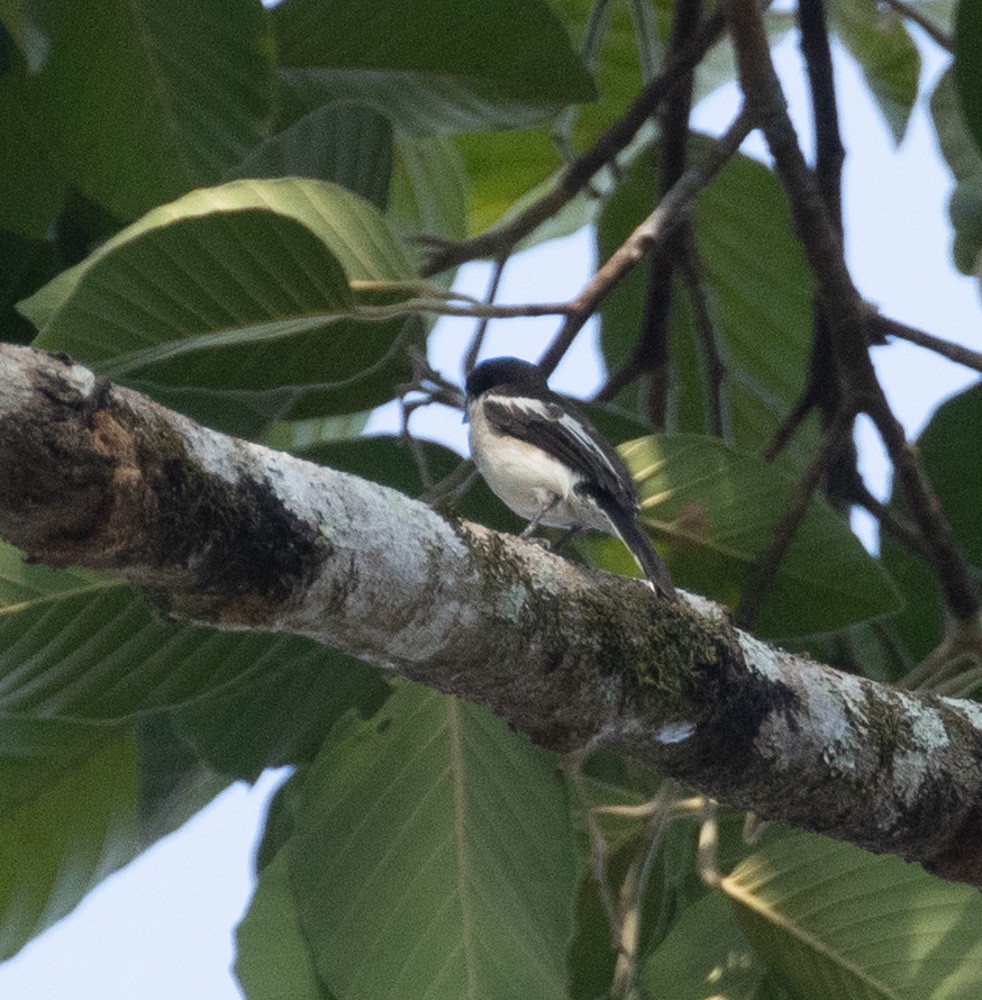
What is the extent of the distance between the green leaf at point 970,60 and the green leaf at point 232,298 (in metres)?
1.24

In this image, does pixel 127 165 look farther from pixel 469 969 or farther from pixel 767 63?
pixel 469 969

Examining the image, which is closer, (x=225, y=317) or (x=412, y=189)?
(x=225, y=317)

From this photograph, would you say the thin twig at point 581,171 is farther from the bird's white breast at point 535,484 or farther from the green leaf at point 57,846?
the green leaf at point 57,846

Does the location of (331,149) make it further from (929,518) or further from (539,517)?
(929,518)

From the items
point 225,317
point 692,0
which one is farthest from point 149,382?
point 692,0

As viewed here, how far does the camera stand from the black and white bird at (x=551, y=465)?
251 cm

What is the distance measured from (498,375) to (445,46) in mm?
927

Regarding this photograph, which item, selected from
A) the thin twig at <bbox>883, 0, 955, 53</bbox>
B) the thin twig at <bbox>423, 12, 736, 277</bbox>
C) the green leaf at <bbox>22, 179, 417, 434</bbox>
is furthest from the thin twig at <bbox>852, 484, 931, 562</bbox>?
the green leaf at <bbox>22, 179, 417, 434</bbox>

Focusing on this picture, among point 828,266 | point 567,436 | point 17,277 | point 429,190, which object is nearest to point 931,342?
point 828,266

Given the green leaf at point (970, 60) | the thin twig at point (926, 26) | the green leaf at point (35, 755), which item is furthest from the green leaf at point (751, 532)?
the thin twig at point (926, 26)

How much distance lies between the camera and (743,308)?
155 inches

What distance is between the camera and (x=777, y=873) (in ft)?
7.86

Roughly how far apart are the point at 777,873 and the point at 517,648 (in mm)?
860

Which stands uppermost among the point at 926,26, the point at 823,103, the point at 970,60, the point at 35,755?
the point at 926,26
